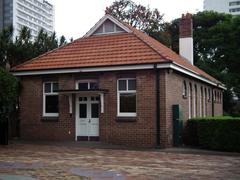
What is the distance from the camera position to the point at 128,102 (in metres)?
21.8

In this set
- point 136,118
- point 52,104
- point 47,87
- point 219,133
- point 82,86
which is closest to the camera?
point 219,133

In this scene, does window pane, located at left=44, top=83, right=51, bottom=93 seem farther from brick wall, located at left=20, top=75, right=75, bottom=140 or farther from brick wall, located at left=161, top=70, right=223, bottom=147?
brick wall, located at left=161, top=70, right=223, bottom=147

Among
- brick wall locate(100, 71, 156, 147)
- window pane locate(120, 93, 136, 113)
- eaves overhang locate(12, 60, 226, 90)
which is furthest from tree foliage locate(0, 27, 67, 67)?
window pane locate(120, 93, 136, 113)

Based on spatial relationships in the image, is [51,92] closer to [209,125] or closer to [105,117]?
[105,117]

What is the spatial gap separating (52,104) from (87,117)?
2.20 meters

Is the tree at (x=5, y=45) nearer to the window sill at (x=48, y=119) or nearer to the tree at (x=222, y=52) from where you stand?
the window sill at (x=48, y=119)

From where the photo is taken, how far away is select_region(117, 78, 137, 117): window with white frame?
21.7 m

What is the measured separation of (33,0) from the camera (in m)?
75.6

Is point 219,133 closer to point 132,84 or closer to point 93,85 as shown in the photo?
point 132,84

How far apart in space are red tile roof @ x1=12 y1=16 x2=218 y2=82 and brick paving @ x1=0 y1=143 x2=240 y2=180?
4.66 metres

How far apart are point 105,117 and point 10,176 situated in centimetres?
1120

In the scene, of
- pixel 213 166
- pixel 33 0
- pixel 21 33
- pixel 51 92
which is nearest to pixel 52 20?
pixel 33 0

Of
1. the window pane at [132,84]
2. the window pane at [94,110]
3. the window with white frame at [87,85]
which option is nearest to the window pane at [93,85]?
the window with white frame at [87,85]

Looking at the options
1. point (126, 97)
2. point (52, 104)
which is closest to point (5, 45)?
point (52, 104)
